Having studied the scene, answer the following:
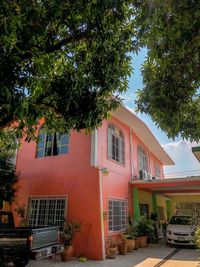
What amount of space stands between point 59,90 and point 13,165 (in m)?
9.21

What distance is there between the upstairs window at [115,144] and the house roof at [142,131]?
0.80 meters

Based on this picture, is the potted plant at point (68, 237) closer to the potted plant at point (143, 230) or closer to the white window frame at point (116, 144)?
the white window frame at point (116, 144)

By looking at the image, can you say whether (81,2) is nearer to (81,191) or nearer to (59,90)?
(59,90)

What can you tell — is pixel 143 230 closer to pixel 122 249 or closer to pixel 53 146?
pixel 122 249

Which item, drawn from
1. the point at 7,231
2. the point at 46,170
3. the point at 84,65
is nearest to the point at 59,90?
the point at 84,65

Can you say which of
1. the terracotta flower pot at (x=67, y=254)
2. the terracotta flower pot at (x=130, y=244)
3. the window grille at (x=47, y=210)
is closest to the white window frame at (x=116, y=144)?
the window grille at (x=47, y=210)

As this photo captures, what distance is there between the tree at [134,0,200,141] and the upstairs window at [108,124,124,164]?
7.92 m

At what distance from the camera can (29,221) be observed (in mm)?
12453

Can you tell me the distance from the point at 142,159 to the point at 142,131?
2746mm

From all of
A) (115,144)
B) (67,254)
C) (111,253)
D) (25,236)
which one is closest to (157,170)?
(115,144)

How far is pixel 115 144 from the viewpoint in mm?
13875

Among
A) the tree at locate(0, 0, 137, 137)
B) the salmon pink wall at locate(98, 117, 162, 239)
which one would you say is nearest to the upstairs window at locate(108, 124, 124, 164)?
the salmon pink wall at locate(98, 117, 162, 239)

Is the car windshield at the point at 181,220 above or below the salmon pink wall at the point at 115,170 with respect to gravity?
below

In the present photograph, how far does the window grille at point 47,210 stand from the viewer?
456 inches
